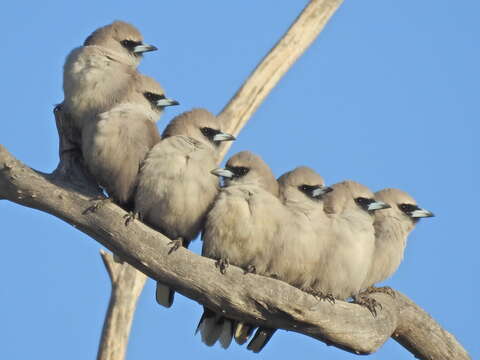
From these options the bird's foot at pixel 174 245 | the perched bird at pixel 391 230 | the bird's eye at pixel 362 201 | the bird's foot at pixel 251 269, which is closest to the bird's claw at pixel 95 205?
the bird's foot at pixel 174 245

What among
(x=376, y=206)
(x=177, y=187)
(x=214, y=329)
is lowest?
(x=214, y=329)

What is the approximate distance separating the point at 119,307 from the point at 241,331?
12.6ft

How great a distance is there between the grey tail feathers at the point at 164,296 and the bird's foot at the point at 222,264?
1.08 meters

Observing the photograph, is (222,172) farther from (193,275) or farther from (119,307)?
(119,307)

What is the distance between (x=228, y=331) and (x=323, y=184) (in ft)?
5.73

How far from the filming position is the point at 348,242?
9.53 meters

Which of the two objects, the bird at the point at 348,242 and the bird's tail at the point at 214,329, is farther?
the bird's tail at the point at 214,329

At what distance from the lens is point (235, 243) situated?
9.00 metres

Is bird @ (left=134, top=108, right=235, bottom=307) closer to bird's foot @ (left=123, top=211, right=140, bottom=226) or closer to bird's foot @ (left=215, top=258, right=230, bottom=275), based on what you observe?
bird's foot @ (left=123, top=211, right=140, bottom=226)

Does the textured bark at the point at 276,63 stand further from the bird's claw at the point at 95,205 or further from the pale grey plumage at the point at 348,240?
the bird's claw at the point at 95,205

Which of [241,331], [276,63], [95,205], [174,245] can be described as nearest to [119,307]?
[241,331]

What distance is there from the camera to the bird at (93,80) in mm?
9422

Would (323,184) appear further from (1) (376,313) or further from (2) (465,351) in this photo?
(2) (465,351)

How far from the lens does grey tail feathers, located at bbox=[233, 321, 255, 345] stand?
970cm
